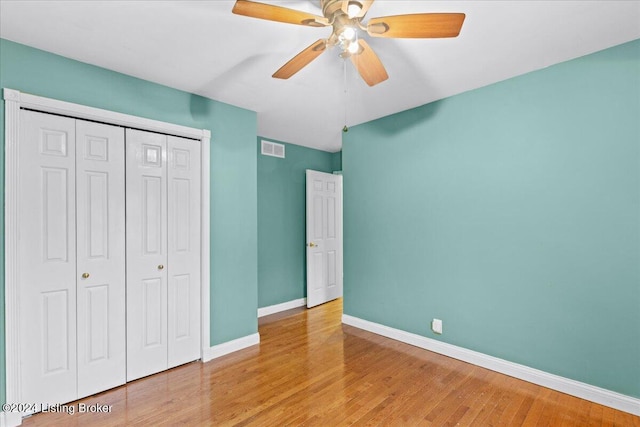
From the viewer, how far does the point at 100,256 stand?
8.00ft

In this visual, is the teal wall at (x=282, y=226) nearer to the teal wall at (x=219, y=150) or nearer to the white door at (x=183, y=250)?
the teal wall at (x=219, y=150)

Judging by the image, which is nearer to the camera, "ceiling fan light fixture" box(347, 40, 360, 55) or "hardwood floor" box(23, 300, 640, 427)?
"ceiling fan light fixture" box(347, 40, 360, 55)

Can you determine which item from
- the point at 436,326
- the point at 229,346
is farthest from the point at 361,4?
the point at 229,346

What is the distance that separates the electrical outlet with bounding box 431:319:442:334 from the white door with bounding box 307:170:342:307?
2.01 metres

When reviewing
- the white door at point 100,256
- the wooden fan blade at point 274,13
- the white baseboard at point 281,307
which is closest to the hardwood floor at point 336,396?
the white door at point 100,256

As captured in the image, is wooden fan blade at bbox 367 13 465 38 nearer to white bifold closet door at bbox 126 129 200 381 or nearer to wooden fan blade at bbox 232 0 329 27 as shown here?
wooden fan blade at bbox 232 0 329 27

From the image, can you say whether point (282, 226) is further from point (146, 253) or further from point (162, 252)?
point (146, 253)

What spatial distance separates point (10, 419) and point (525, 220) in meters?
4.02

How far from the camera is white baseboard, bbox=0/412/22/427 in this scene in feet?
6.53

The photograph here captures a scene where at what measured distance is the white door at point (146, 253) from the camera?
8.49 feet

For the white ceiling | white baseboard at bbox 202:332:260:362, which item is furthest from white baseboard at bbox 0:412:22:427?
the white ceiling

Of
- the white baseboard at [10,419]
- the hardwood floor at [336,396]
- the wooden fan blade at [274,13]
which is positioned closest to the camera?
the wooden fan blade at [274,13]

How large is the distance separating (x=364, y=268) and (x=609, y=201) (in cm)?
236

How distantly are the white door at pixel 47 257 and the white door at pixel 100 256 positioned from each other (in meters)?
0.05
